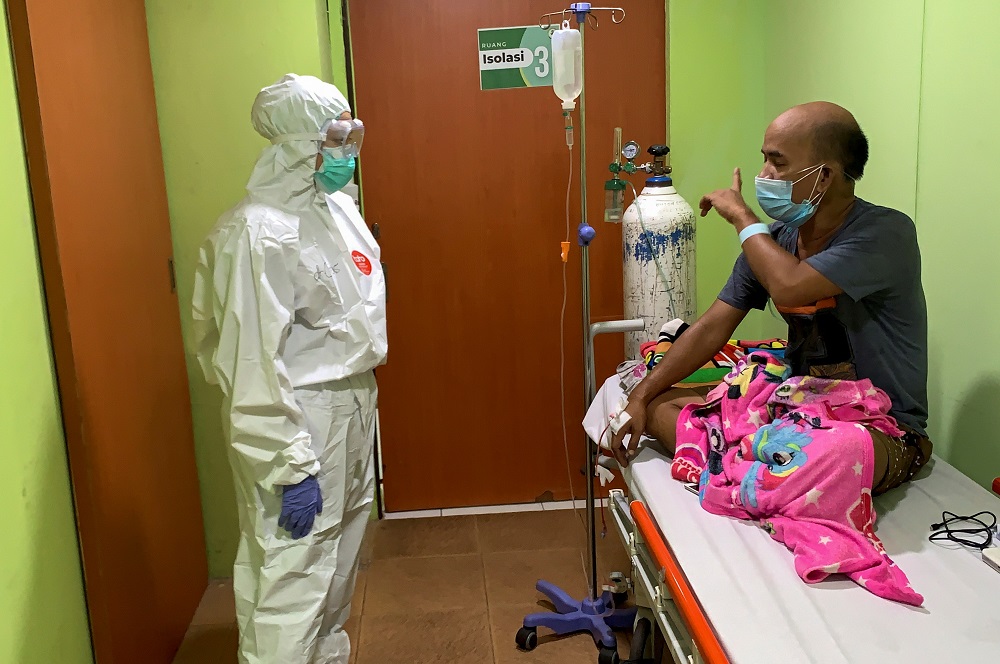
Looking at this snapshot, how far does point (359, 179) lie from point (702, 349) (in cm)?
142

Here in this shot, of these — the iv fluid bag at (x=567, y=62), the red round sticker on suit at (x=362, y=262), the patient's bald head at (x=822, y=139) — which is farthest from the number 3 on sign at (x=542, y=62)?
the patient's bald head at (x=822, y=139)

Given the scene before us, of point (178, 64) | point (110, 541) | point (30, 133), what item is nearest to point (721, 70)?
point (178, 64)

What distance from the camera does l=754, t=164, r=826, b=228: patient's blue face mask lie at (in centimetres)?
175

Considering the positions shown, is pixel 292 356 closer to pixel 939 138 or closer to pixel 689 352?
pixel 689 352

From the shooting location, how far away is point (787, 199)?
1.76 m

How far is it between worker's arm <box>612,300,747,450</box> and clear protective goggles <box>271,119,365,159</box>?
2.98 ft

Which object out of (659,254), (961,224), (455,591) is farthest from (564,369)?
(961,224)

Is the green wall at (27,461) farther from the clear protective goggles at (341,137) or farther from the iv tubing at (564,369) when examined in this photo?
the iv tubing at (564,369)

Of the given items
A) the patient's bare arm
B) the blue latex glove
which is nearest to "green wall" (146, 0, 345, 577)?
the blue latex glove

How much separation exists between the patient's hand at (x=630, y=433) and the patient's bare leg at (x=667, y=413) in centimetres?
3

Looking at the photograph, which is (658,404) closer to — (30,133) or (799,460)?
(799,460)

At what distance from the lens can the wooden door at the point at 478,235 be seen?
9.49ft

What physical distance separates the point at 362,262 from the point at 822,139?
1078 mm

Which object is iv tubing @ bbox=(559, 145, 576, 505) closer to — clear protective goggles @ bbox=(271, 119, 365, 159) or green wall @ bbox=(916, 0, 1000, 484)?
clear protective goggles @ bbox=(271, 119, 365, 159)
